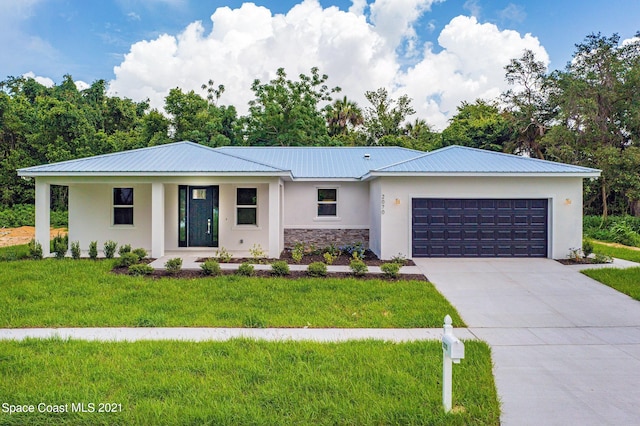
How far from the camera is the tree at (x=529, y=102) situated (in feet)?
88.5

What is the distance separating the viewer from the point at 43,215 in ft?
43.1

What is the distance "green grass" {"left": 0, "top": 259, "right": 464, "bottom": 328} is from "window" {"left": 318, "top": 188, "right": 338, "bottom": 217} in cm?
638

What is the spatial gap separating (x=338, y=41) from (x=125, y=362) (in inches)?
912

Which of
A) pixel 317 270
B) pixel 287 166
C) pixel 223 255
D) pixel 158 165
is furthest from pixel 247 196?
pixel 317 270

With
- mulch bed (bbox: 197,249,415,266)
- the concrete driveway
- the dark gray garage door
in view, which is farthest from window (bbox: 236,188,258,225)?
the concrete driveway

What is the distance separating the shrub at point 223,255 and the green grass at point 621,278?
10.5 metres

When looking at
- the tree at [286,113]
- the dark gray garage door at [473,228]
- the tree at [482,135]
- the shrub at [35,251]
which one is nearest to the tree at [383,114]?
the tree at [482,135]

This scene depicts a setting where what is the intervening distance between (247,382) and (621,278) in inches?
413

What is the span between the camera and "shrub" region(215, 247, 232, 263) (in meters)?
12.4

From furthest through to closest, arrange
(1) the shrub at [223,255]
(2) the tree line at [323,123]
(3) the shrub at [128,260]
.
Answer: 1. (2) the tree line at [323,123]
2. (1) the shrub at [223,255]
3. (3) the shrub at [128,260]

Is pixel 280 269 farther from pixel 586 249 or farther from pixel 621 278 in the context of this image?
pixel 586 249

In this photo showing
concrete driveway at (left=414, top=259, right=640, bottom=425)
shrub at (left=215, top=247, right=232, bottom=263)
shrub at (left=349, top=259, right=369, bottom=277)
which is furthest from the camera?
shrub at (left=215, top=247, right=232, bottom=263)

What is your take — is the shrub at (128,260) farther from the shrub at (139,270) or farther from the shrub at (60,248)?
the shrub at (60,248)

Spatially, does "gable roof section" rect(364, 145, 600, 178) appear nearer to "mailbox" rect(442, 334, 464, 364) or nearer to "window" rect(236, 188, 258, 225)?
"window" rect(236, 188, 258, 225)
